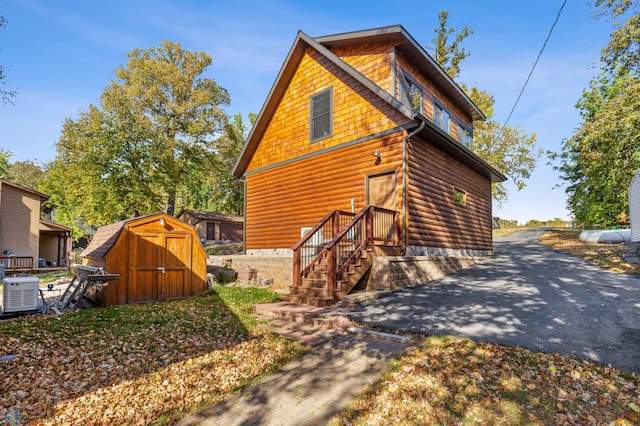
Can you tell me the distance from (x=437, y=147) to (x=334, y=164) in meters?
3.63

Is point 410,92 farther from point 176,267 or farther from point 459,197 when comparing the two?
point 176,267

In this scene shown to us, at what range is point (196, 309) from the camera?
8.01 m

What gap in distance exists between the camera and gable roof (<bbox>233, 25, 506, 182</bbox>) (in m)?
9.77

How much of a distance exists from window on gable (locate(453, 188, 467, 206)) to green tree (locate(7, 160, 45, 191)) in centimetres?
5570

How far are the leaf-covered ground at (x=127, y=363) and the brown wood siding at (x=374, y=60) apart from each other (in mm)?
8653

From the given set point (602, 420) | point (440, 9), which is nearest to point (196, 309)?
point (602, 420)

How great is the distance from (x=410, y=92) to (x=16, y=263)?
73.9 ft

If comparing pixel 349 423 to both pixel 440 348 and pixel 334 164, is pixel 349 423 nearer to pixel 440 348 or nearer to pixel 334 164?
pixel 440 348

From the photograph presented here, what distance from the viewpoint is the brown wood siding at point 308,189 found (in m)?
10.3

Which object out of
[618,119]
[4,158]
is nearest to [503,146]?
[618,119]

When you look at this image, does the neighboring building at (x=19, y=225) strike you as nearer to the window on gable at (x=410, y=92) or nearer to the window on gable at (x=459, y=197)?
the window on gable at (x=410, y=92)

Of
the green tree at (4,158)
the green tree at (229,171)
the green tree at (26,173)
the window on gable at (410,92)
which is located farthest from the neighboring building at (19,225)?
the green tree at (26,173)

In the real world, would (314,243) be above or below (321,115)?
below

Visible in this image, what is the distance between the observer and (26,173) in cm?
4706
